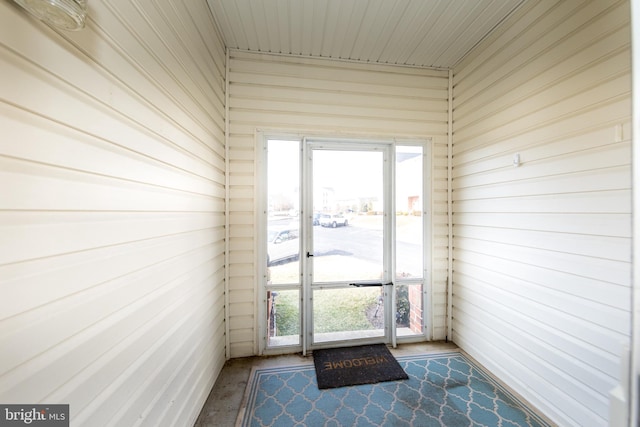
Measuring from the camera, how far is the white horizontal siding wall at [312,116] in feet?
7.90

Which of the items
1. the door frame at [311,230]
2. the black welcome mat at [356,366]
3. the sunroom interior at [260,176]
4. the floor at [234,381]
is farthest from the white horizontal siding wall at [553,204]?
the black welcome mat at [356,366]

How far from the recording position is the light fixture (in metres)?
0.57

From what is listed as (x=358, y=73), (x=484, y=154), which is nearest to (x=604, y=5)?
(x=484, y=154)

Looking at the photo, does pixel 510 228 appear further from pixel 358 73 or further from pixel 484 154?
pixel 358 73

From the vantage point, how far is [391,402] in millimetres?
1868

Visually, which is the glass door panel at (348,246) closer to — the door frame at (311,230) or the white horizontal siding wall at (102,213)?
the door frame at (311,230)

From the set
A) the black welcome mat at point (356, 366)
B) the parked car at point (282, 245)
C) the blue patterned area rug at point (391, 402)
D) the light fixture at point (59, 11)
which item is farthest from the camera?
the parked car at point (282, 245)

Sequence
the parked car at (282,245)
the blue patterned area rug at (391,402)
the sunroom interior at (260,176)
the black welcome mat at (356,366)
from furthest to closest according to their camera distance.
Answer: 1. the parked car at (282,245)
2. the black welcome mat at (356,366)
3. the blue patterned area rug at (391,402)
4. the sunroom interior at (260,176)

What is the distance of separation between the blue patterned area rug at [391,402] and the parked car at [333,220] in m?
1.41

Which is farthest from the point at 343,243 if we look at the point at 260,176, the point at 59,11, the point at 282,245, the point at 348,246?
the point at 59,11

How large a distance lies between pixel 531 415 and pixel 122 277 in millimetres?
2742

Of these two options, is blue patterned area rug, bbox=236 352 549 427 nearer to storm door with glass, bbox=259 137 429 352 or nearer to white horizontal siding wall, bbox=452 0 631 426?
white horizontal siding wall, bbox=452 0 631 426

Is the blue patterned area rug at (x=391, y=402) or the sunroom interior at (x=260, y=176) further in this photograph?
the blue patterned area rug at (x=391, y=402)

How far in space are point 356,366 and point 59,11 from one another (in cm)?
277
